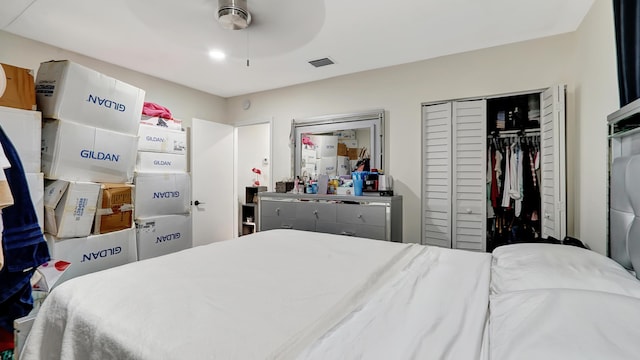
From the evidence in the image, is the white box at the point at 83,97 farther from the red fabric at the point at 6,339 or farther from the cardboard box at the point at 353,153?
the cardboard box at the point at 353,153

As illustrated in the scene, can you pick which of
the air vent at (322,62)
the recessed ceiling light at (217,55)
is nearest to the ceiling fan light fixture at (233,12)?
the recessed ceiling light at (217,55)

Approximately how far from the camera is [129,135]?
8.79ft

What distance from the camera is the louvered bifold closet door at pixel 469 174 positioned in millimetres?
2844

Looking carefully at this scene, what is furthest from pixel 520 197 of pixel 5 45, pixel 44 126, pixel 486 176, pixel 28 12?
pixel 5 45

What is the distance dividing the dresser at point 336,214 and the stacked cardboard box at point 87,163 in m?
1.48

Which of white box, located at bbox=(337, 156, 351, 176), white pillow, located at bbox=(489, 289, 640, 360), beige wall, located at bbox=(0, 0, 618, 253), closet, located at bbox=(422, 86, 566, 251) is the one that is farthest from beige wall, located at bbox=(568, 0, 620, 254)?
white box, located at bbox=(337, 156, 351, 176)

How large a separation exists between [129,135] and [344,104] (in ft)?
7.69

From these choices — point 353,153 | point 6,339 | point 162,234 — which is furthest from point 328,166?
point 6,339

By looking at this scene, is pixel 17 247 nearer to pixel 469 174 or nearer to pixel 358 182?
pixel 358 182

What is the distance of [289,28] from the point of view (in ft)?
7.40

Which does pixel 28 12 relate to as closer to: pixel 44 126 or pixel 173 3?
pixel 44 126

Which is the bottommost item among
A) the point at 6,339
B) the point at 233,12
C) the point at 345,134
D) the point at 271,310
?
the point at 6,339

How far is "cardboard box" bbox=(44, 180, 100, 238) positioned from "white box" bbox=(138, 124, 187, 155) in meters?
0.92

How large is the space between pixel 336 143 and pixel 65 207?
8.88 feet
